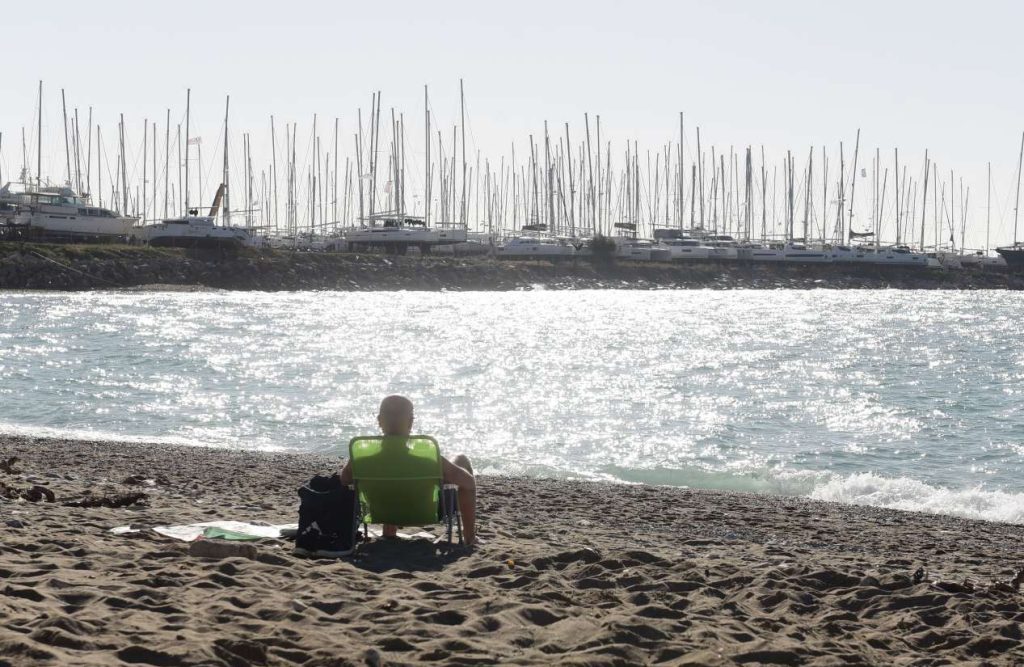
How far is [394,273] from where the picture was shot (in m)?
83.2

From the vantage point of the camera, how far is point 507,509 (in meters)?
12.2

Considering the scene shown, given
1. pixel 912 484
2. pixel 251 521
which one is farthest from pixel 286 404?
pixel 251 521

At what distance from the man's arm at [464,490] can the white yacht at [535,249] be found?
86.6 meters

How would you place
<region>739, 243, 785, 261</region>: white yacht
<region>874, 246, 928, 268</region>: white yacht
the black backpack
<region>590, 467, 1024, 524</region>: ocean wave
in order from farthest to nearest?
1. <region>874, 246, 928, 268</region>: white yacht
2. <region>739, 243, 785, 261</region>: white yacht
3. <region>590, 467, 1024, 524</region>: ocean wave
4. the black backpack

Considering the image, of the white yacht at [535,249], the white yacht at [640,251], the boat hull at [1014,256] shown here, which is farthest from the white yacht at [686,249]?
the boat hull at [1014,256]

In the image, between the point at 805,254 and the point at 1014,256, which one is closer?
the point at 805,254

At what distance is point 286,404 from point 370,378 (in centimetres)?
626

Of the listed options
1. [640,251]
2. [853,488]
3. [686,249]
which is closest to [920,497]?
[853,488]

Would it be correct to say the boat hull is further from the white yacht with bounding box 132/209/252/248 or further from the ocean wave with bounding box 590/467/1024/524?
the ocean wave with bounding box 590/467/1024/524

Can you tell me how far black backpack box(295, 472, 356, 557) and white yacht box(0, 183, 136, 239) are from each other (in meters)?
72.7

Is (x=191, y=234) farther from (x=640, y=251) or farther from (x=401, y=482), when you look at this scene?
(x=401, y=482)

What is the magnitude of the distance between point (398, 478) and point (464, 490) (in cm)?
54

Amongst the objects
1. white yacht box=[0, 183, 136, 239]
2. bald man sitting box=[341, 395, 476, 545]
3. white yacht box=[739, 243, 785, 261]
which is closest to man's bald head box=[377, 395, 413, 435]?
bald man sitting box=[341, 395, 476, 545]

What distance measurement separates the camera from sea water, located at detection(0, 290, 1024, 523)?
19.1 m
